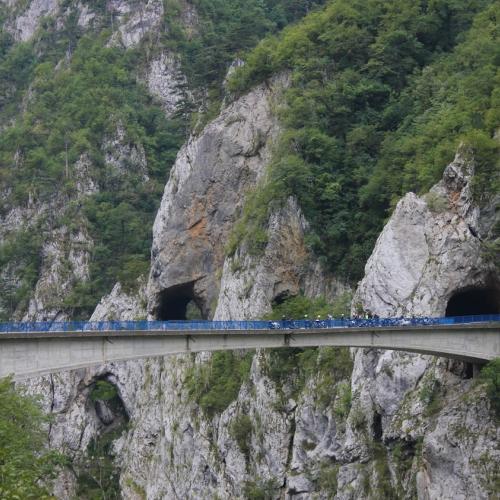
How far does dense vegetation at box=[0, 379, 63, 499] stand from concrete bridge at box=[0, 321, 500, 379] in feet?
5.73

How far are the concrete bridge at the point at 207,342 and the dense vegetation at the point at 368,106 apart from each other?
39.0ft

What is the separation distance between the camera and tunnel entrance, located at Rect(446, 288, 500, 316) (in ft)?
189

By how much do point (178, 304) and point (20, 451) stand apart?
44295mm

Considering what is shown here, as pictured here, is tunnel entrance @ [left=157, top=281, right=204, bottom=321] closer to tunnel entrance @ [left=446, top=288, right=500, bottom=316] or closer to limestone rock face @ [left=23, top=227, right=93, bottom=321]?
limestone rock face @ [left=23, top=227, right=93, bottom=321]

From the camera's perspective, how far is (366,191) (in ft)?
219

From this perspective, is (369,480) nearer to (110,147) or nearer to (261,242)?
(261,242)

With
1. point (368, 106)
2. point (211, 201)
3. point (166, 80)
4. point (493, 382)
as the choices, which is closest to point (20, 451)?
point (493, 382)

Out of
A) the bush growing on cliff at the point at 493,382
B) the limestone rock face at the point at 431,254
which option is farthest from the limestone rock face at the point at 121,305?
the bush growing on cliff at the point at 493,382

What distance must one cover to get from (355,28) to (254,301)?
2319cm

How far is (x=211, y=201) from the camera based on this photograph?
78750mm

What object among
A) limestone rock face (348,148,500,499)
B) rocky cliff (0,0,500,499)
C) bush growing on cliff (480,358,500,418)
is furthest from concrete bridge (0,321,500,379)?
rocky cliff (0,0,500,499)

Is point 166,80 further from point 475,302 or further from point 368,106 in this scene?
point 475,302

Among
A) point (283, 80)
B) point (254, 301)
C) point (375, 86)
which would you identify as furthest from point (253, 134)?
point (254, 301)

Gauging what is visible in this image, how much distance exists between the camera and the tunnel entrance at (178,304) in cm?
7924
